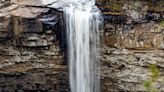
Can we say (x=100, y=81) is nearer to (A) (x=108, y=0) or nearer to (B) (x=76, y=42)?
(B) (x=76, y=42)

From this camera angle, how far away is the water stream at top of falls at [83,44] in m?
6.49

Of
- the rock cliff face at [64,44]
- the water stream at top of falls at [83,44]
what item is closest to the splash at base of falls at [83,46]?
the water stream at top of falls at [83,44]

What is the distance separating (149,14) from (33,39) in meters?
2.30

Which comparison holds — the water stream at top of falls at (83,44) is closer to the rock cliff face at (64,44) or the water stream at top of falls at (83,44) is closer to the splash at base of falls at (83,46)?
the splash at base of falls at (83,46)

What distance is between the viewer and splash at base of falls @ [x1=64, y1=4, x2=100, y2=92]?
6.48 m

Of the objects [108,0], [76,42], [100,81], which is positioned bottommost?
[100,81]

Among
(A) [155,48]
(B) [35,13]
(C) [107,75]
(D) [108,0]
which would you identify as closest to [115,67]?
(C) [107,75]

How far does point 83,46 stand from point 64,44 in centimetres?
39

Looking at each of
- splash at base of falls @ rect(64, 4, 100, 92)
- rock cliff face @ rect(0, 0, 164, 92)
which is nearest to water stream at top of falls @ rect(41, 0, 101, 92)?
splash at base of falls @ rect(64, 4, 100, 92)

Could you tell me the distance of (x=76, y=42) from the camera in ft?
21.9

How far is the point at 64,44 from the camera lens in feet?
21.9

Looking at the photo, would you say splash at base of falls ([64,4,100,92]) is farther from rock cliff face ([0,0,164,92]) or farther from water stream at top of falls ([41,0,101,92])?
rock cliff face ([0,0,164,92])

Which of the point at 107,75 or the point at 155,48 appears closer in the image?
the point at 155,48

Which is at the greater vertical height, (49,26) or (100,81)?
(49,26)
